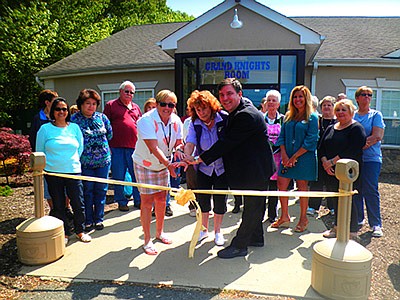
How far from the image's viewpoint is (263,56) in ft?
30.3

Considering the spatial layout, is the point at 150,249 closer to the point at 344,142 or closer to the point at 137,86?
the point at 344,142

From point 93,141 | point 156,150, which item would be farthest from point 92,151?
point 156,150

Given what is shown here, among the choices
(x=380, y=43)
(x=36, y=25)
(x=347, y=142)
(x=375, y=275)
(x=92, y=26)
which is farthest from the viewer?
(x=92, y=26)

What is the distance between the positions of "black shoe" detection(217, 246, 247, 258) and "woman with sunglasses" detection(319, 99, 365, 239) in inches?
52.5

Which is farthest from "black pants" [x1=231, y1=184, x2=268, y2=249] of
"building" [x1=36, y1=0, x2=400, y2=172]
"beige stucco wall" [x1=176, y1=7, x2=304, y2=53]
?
"beige stucco wall" [x1=176, y1=7, x2=304, y2=53]

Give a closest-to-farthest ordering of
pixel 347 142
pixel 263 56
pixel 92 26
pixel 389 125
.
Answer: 1. pixel 347 142
2. pixel 263 56
3. pixel 389 125
4. pixel 92 26

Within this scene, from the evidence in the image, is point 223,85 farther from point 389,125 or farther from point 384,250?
point 389,125

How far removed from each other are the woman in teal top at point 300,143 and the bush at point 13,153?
21.6 feet

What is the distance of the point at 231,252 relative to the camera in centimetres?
377

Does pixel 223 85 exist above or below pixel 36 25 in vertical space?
below

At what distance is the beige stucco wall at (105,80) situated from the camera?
460 inches

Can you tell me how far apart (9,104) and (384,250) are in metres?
16.5

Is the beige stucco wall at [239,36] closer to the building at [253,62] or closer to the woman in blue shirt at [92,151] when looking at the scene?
the building at [253,62]

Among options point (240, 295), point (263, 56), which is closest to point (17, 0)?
point (263, 56)
